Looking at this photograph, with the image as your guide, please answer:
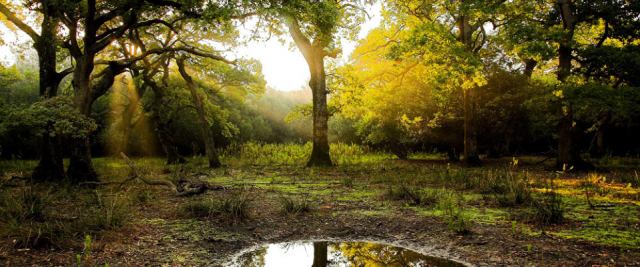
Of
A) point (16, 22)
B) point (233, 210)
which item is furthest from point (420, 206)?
point (16, 22)

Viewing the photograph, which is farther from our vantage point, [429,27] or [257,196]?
[429,27]

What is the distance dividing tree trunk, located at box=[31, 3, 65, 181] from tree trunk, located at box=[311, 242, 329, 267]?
740cm

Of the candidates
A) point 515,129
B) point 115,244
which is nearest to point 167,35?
point 115,244

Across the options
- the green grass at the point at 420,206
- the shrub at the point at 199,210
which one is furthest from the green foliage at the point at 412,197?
the shrub at the point at 199,210

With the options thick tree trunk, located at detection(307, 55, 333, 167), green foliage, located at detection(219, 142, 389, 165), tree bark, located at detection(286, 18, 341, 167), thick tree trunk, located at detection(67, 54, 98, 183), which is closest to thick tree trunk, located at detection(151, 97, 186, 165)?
green foliage, located at detection(219, 142, 389, 165)

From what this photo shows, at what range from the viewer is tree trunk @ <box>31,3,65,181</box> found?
781cm

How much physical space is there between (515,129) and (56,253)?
49.9 ft

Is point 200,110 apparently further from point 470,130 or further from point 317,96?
point 470,130

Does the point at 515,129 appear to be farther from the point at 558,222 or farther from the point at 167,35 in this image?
the point at 167,35

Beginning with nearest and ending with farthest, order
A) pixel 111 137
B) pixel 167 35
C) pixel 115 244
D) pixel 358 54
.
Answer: pixel 115 244
pixel 167 35
pixel 358 54
pixel 111 137

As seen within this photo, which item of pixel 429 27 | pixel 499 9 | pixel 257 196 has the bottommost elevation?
pixel 257 196

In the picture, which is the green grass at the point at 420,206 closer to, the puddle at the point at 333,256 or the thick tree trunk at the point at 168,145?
the puddle at the point at 333,256

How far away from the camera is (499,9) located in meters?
11.4

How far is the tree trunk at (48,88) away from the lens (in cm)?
781
